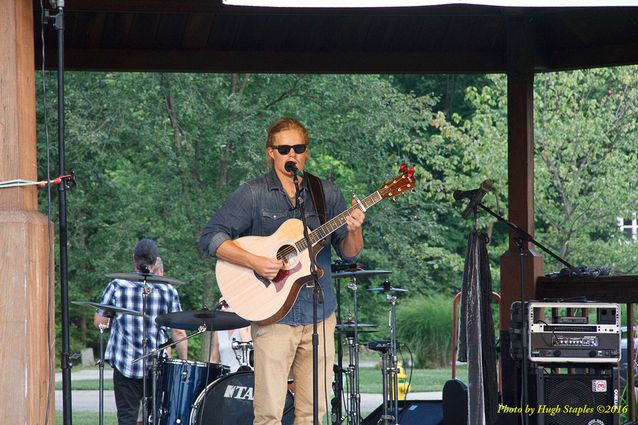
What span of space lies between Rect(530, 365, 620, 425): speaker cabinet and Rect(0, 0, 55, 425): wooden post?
126 inches

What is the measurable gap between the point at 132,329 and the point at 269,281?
315 cm

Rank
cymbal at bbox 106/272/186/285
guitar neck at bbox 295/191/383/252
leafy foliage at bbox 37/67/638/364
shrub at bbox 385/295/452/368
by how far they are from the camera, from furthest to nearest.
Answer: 1. shrub at bbox 385/295/452/368
2. leafy foliage at bbox 37/67/638/364
3. cymbal at bbox 106/272/186/285
4. guitar neck at bbox 295/191/383/252

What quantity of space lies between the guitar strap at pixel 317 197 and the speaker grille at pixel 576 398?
6.75 ft

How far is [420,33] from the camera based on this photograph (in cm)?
860

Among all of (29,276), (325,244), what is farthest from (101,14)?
(29,276)

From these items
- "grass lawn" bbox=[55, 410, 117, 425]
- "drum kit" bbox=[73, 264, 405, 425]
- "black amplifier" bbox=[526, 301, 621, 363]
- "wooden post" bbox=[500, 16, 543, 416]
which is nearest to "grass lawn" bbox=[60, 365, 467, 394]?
"grass lawn" bbox=[55, 410, 117, 425]

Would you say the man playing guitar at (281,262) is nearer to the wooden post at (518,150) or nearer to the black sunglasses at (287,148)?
the black sunglasses at (287,148)

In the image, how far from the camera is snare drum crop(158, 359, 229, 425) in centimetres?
760

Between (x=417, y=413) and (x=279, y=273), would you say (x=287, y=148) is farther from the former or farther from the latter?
(x=417, y=413)

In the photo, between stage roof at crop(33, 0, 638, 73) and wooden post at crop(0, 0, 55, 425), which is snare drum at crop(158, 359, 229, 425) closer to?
stage roof at crop(33, 0, 638, 73)

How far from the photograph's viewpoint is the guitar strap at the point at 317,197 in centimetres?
546

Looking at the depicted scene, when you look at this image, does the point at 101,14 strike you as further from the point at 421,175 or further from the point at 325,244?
the point at 421,175

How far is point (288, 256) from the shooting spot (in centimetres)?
543

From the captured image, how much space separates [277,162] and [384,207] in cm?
1322
